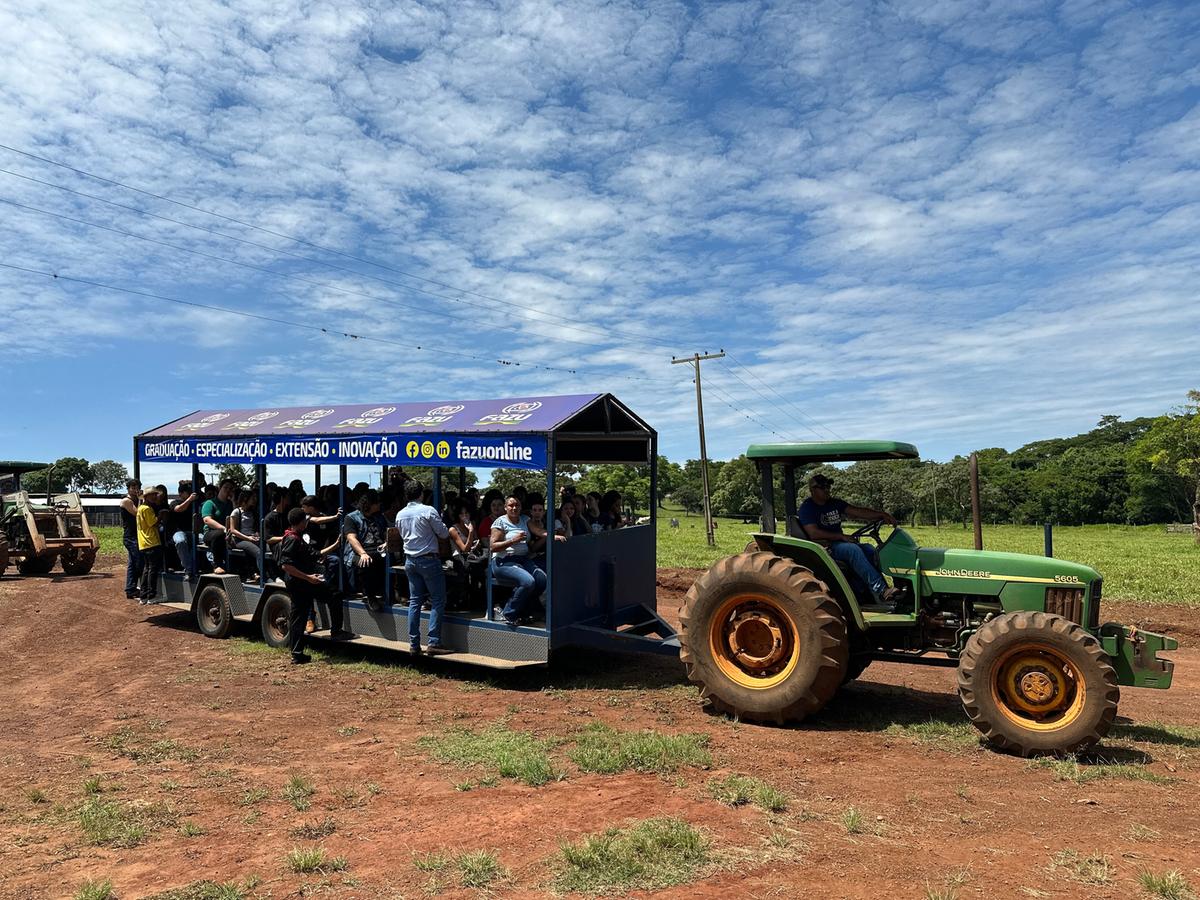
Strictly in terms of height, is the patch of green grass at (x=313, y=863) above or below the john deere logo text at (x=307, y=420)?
below

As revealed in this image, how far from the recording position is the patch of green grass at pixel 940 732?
6.08 metres

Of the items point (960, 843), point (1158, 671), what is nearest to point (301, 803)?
point (960, 843)

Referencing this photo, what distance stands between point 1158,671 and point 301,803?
6.25 meters

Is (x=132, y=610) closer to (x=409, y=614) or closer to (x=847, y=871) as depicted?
(x=409, y=614)

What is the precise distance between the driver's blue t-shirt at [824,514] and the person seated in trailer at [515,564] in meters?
2.81

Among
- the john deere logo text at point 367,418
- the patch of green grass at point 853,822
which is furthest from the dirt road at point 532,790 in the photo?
the john deere logo text at point 367,418

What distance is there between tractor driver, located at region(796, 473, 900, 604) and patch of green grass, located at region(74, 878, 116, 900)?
561cm

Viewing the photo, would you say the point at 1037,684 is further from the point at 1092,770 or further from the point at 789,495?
the point at 789,495

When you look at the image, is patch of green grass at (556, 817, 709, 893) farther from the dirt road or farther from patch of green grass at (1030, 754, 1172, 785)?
patch of green grass at (1030, 754, 1172, 785)

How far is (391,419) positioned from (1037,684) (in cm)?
737

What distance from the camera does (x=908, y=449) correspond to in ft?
22.4

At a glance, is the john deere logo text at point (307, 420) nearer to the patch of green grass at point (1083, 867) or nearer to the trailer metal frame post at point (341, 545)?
the trailer metal frame post at point (341, 545)

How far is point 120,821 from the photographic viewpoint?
4676mm

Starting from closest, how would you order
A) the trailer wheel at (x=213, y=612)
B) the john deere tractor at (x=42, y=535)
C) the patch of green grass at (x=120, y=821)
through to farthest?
1. the patch of green grass at (x=120, y=821)
2. the trailer wheel at (x=213, y=612)
3. the john deere tractor at (x=42, y=535)
